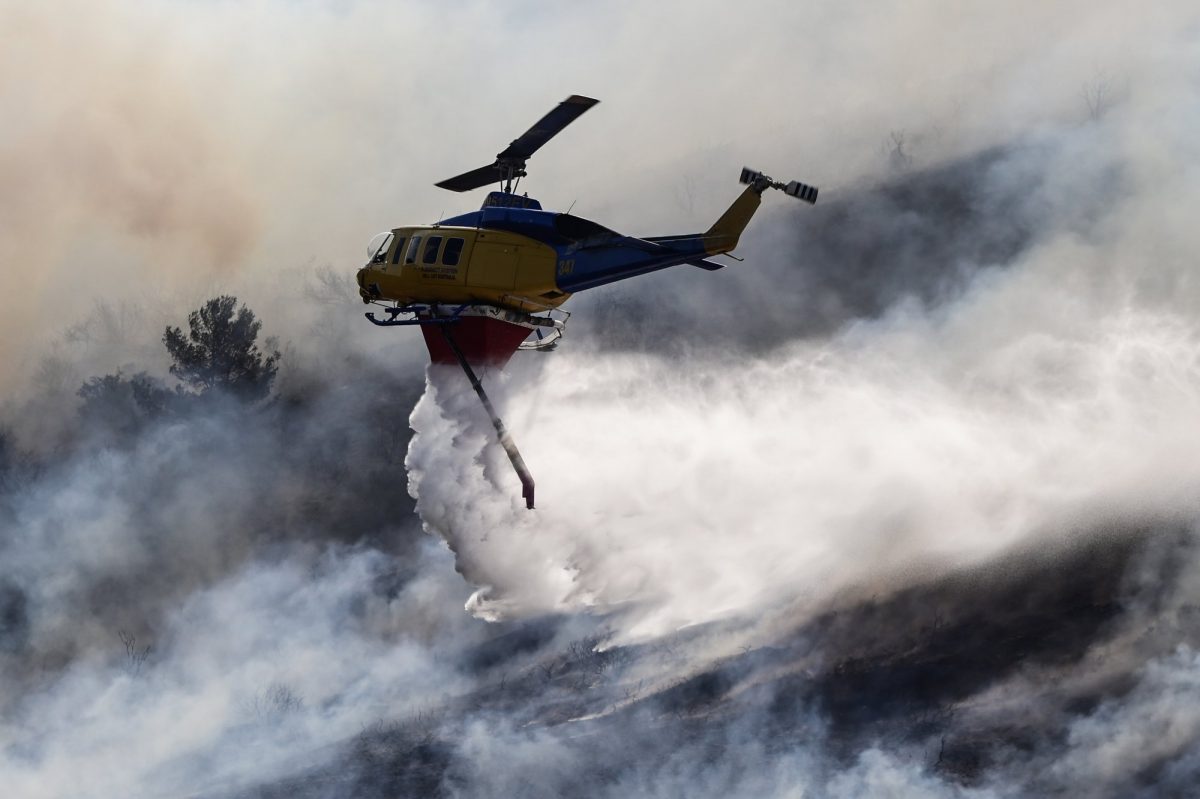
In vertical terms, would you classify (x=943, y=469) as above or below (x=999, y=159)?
below

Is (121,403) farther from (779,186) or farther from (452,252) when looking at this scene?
(779,186)

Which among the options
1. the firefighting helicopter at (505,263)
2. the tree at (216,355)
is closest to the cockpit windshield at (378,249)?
the firefighting helicopter at (505,263)

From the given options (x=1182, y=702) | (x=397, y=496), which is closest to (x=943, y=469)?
(x=1182, y=702)

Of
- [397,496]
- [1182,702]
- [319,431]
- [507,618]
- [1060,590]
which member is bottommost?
[1182,702]

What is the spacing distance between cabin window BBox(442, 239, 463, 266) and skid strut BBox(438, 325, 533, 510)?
6.03 ft

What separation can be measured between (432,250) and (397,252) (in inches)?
46.0

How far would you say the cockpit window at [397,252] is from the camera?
130ft

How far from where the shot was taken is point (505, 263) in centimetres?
3859

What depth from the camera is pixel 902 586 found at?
47.0 metres

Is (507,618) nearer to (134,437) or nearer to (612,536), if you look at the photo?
(612,536)

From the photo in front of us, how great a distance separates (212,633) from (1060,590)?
91.3ft

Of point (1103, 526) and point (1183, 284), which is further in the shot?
point (1183, 284)

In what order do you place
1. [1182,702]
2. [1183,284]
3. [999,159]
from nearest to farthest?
[1182,702], [1183,284], [999,159]

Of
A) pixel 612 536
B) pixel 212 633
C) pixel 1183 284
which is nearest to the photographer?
pixel 612 536
